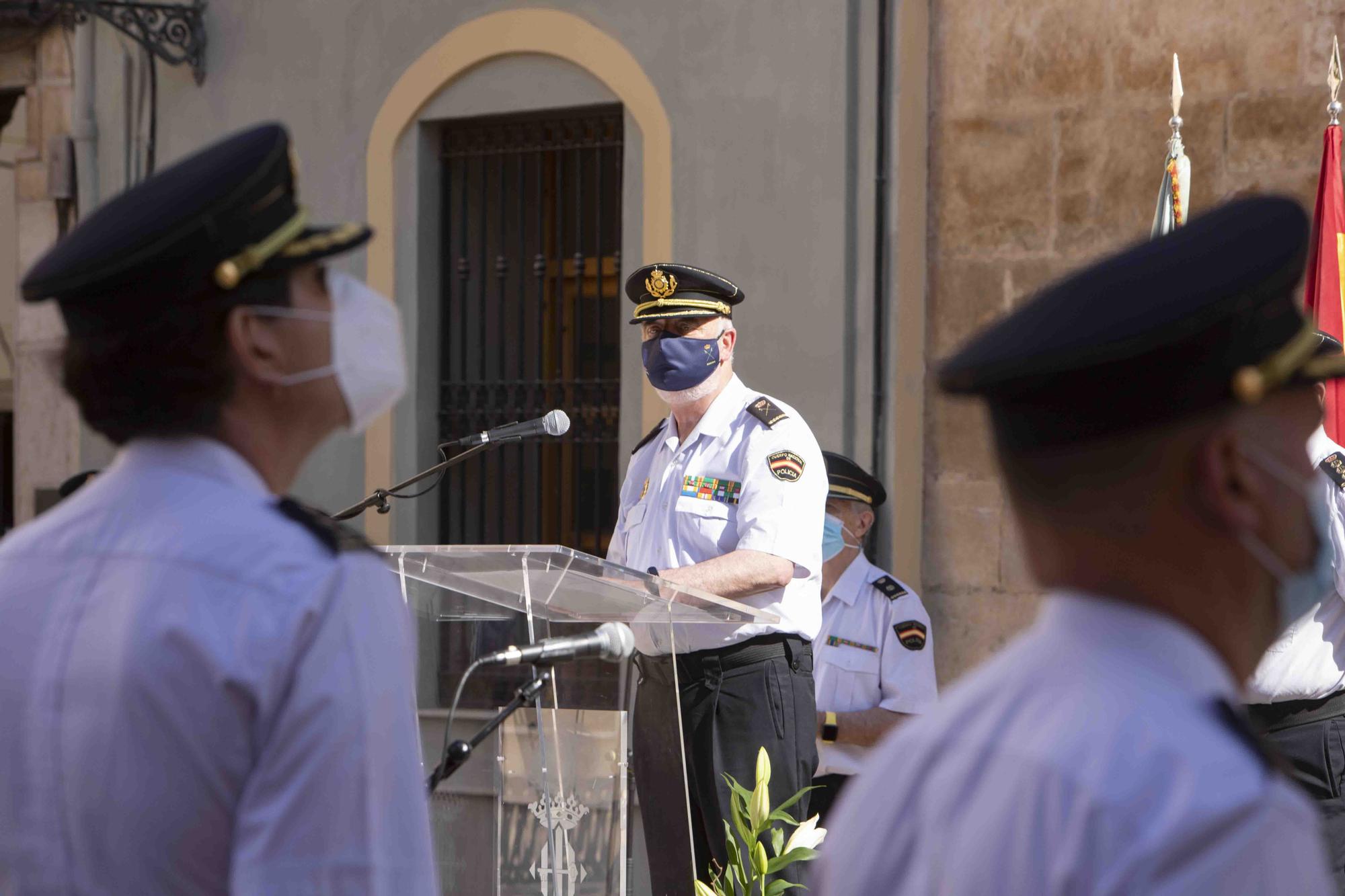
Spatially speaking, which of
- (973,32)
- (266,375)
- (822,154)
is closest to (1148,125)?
(973,32)

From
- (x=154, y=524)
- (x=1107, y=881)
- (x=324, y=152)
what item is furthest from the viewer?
(x=324, y=152)

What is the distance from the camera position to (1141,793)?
0.97 meters

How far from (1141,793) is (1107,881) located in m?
0.06

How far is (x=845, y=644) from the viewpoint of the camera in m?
5.55

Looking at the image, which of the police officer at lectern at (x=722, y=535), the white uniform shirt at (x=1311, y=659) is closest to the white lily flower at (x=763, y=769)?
A: the police officer at lectern at (x=722, y=535)

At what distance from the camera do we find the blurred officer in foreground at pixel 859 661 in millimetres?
5355

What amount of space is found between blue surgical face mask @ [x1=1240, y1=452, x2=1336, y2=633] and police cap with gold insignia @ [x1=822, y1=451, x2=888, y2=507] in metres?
4.61

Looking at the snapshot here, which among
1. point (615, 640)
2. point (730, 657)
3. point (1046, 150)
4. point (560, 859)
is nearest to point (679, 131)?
point (1046, 150)

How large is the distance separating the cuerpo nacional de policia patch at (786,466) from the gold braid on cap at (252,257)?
308 cm

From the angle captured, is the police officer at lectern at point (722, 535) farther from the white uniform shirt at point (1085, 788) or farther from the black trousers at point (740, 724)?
the white uniform shirt at point (1085, 788)

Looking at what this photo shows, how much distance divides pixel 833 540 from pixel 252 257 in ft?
14.2

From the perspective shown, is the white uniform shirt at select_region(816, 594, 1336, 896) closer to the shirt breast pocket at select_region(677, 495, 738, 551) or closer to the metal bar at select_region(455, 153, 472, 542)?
the shirt breast pocket at select_region(677, 495, 738, 551)

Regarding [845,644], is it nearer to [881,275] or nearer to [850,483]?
[850,483]

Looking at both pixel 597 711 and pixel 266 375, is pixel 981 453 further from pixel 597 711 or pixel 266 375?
pixel 266 375
